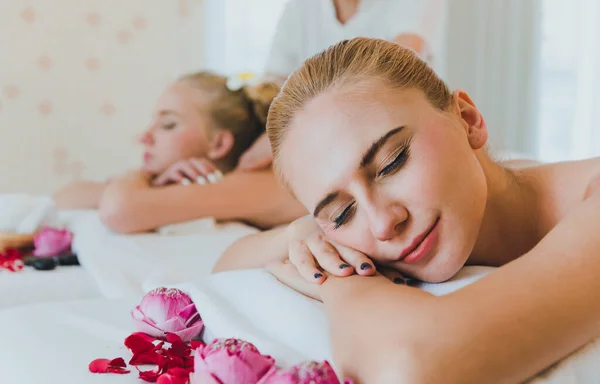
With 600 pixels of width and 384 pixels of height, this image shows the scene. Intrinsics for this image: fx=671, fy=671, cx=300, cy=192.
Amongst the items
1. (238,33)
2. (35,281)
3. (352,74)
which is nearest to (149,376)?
(352,74)

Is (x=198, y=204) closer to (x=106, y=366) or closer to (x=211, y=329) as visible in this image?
(x=211, y=329)

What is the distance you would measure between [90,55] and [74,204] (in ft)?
4.47

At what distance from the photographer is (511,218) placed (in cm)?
101

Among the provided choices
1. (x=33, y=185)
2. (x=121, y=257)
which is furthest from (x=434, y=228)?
(x=33, y=185)

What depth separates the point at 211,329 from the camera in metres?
0.96

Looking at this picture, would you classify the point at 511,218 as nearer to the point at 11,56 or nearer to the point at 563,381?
the point at 563,381

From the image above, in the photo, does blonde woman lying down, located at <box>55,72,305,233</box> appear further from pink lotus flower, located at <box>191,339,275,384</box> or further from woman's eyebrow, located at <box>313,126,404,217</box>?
pink lotus flower, located at <box>191,339,275,384</box>

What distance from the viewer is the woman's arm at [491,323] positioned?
644 mm

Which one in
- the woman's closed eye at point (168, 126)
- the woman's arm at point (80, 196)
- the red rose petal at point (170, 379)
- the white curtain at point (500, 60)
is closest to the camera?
the red rose petal at point (170, 379)

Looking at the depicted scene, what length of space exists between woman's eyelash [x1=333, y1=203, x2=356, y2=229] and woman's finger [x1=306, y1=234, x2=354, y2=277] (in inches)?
1.9

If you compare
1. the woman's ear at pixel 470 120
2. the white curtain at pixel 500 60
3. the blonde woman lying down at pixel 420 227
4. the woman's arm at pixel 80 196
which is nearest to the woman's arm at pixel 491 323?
the blonde woman lying down at pixel 420 227

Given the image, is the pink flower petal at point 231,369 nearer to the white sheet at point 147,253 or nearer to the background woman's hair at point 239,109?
the white sheet at point 147,253

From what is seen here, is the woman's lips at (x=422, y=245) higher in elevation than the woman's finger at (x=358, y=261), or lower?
higher

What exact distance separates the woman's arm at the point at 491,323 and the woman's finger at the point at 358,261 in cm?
10
